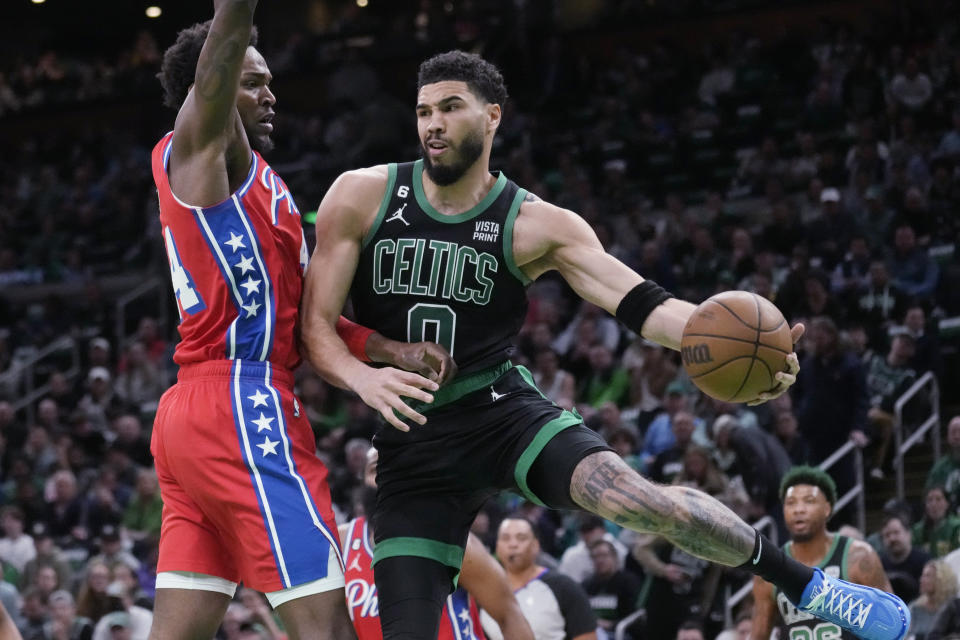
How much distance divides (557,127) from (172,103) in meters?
12.3

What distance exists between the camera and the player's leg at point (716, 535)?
4520mm

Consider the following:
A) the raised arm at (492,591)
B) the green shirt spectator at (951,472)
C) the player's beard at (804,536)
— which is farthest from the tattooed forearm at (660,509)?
the green shirt spectator at (951,472)

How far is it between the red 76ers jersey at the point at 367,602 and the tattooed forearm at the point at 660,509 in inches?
63.0

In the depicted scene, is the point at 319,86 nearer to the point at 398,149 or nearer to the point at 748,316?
the point at 398,149

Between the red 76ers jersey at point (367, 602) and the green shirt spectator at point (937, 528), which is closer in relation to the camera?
the red 76ers jersey at point (367, 602)

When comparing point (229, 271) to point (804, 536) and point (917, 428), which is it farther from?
point (917, 428)

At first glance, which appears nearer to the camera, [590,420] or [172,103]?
[172,103]

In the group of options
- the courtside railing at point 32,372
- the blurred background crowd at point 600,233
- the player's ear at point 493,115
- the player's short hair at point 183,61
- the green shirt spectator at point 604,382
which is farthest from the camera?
the courtside railing at point 32,372

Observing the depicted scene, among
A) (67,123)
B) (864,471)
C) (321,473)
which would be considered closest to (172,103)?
(321,473)

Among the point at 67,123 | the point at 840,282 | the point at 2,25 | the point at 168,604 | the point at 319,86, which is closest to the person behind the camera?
the point at 168,604

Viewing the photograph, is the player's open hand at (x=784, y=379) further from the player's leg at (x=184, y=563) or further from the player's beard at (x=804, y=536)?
the player's beard at (x=804, y=536)

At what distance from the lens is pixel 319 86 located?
1988 cm

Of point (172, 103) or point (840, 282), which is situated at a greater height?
point (172, 103)

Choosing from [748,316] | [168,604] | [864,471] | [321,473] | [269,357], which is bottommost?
[864,471]
